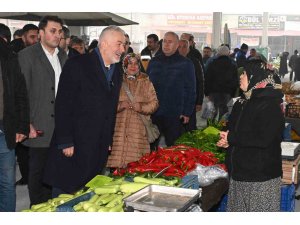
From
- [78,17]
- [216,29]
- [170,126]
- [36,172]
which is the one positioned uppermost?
[216,29]

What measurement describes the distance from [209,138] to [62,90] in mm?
2252

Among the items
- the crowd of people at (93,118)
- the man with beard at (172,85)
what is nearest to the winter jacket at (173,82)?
the man with beard at (172,85)

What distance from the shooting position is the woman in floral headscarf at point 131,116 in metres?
4.96

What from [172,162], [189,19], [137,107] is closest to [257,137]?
[172,162]

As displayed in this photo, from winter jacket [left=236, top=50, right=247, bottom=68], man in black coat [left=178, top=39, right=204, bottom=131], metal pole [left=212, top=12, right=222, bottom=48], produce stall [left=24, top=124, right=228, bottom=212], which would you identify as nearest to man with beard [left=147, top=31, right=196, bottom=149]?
produce stall [left=24, top=124, right=228, bottom=212]

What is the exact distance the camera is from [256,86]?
354 cm

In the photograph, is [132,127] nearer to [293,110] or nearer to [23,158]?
[23,158]

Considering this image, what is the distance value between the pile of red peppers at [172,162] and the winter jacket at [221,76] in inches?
161

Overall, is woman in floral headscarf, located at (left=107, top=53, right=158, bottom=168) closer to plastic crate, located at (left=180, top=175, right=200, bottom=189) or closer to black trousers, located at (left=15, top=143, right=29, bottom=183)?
plastic crate, located at (left=180, top=175, right=200, bottom=189)

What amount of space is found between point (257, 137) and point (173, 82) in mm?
2640

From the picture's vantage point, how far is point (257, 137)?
138 inches

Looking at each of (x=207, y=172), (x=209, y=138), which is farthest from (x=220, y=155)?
(x=207, y=172)

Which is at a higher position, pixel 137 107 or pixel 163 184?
pixel 137 107

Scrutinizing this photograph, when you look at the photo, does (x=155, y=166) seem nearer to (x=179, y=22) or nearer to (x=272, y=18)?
(x=179, y=22)
